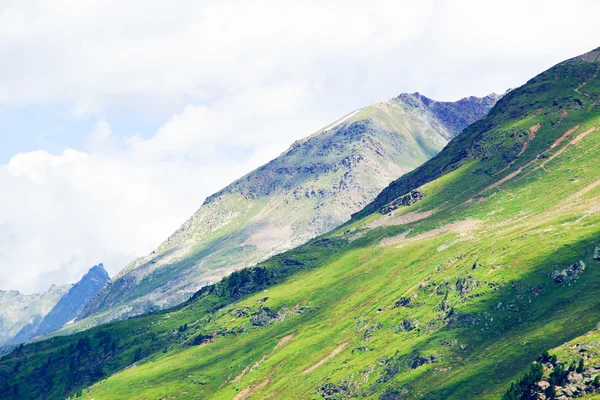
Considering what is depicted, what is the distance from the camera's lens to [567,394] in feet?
639

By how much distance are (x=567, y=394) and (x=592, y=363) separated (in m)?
13.4

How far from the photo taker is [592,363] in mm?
199875
